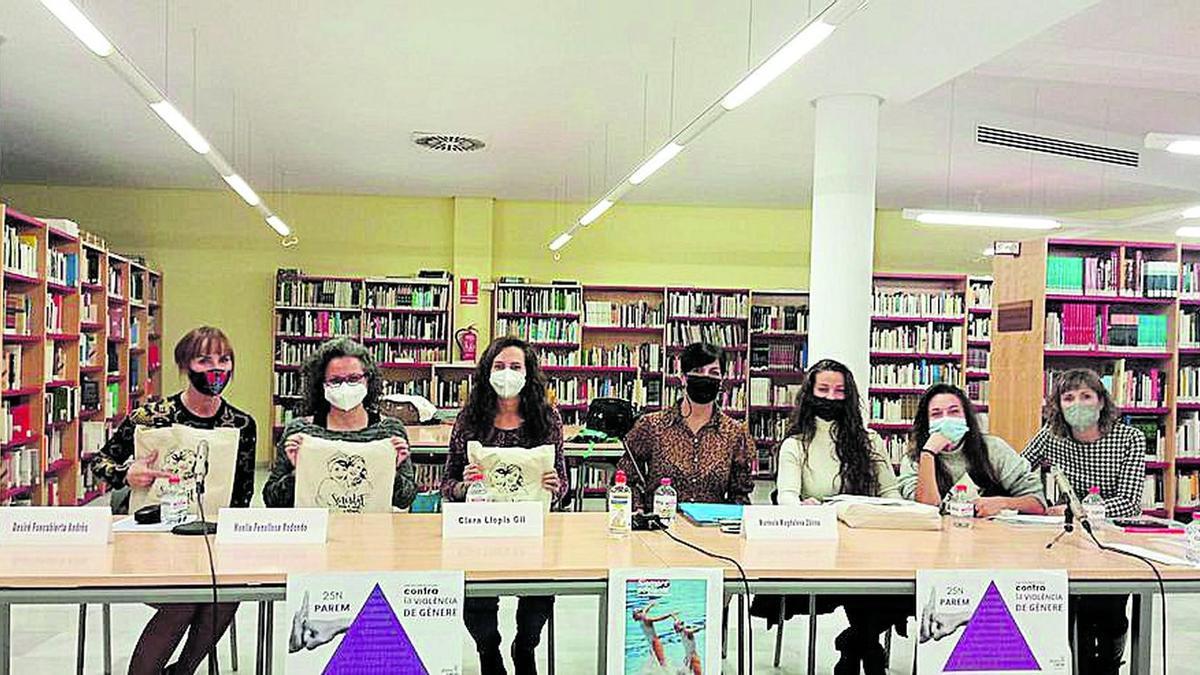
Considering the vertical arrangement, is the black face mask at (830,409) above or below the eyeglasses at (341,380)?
below

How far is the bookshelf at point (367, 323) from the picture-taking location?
10.9 meters

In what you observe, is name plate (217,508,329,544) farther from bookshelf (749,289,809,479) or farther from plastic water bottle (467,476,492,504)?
bookshelf (749,289,809,479)

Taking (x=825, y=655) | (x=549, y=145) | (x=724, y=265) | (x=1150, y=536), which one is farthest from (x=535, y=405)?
(x=724, y=265)

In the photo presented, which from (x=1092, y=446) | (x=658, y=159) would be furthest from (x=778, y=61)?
(x=1092, y=446)

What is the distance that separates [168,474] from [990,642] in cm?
266

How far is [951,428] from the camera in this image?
3.96 metres

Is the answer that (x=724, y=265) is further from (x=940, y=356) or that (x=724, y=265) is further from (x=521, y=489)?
(x=521, y=489)

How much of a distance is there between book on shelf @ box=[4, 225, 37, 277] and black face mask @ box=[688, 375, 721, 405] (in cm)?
494

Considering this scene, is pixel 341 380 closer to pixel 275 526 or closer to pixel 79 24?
pixel 275 526

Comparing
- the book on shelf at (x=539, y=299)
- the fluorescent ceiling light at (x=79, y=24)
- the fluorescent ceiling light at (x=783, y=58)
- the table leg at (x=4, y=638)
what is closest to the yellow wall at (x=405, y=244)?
the book on shelf at (x=539, y=299)

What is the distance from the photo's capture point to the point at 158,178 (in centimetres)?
1049

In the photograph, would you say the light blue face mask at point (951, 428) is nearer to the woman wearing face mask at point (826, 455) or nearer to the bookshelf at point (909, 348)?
the woman wearing face mask at point (826, 455)

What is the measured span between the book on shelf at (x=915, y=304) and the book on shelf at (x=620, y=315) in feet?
7.69

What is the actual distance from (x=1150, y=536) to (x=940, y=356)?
7368mm
